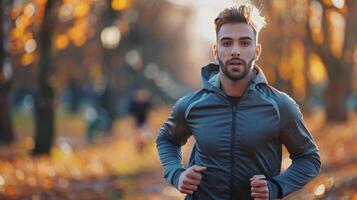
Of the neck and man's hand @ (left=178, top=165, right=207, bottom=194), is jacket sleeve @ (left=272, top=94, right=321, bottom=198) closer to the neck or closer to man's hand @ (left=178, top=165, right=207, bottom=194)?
the neck

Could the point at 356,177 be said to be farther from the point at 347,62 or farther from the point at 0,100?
the point at 347,62

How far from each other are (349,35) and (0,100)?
11.0 metres

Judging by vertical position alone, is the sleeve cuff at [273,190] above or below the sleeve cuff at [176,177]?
below

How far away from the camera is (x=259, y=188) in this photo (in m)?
4.34

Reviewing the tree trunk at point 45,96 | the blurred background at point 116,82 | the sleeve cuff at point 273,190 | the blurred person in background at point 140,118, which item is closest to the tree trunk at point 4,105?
the blurred background at point 116,82

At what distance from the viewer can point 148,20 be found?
171 feet

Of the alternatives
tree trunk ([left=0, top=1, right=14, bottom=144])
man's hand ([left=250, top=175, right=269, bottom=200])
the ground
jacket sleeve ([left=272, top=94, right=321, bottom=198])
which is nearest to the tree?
the ground

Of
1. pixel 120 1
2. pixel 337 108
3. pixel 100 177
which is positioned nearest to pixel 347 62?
pixel 337 108

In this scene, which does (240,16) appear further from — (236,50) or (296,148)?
(296,148)

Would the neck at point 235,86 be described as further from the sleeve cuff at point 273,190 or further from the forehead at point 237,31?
the sleeve cuff at point 273,190

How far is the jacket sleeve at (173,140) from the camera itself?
4773 mm

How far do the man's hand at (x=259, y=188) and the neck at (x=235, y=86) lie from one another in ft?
1.76

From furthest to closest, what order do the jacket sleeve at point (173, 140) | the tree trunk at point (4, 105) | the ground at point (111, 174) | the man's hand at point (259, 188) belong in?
1. the tree trunk at point (4, 105)
2. the ground at point (111, 174)
3. the jacket sleeve at point (173, 140)
4. the man's hand at point (259, 188)

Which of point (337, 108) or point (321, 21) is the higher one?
point (321, 21)
